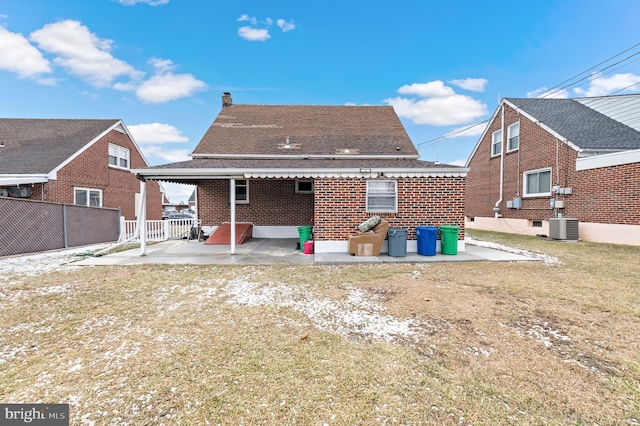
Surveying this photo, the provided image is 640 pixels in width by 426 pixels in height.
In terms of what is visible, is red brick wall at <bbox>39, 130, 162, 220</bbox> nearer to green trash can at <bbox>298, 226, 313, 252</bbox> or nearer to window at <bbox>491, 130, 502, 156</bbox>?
green trash can at <bbox>298, 226, 313, 252</bbox>

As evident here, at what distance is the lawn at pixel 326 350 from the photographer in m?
2.30

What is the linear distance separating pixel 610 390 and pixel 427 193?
278 inches

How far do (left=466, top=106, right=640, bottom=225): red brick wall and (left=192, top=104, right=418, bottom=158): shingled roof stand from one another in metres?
7.10

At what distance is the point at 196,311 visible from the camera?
14.6ft

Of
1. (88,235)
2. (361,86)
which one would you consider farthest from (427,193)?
(361,86)

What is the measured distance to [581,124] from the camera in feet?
47.0

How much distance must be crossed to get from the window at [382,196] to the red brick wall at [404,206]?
0.50 feet

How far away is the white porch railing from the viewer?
1306cm

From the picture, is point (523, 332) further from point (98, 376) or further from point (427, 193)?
point (427, 193)

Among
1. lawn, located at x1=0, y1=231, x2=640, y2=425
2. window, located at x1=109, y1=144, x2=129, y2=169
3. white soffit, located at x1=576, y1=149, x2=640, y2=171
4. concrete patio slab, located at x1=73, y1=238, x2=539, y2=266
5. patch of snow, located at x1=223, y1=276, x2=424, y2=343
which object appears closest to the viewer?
lawn, located at x1=0, y1=231, x2=640, y2=425

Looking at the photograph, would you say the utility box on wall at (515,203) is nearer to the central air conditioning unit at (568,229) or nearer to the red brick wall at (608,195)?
the red brick wall at (608,195)

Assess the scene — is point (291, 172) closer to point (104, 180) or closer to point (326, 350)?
point (326, 350)

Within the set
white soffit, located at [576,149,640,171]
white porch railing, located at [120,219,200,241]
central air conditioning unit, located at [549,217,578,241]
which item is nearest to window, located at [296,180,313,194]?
white porch railing, located at [120,219,200,241]

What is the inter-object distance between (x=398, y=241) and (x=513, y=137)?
13.8 metres
